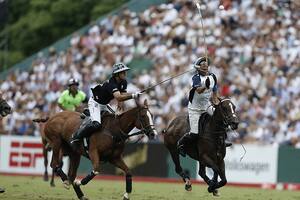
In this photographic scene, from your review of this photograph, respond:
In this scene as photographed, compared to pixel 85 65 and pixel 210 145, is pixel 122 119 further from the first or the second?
pixel 85 65

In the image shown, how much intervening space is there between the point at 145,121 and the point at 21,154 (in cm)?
1329

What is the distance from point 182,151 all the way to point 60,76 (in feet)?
47.0

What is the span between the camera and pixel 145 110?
703 inches

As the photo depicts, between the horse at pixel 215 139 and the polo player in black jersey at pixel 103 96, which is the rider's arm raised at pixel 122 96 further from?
the horse at pixel 215 139

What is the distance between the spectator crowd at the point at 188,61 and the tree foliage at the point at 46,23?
398 inches

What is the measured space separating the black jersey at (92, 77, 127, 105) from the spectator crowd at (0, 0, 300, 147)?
34.6 ft

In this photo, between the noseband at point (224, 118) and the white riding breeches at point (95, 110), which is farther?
the noseband at point (224, 118)

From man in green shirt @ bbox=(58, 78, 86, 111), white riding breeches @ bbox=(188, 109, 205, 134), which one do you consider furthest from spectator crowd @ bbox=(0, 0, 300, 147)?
white riding breeches @ bbox=(188, 109, 205, 134)

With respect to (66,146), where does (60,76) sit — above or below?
above

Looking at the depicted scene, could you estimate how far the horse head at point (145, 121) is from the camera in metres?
17.7

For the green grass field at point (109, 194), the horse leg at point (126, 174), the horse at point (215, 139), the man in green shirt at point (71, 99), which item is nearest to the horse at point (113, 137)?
the horse leg at point (126, 174)

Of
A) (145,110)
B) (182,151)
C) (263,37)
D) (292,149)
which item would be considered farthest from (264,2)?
(145,110)

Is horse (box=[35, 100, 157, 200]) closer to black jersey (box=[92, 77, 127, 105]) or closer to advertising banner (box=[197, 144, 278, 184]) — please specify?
black jersey (box=[92, 77, 127, 105])

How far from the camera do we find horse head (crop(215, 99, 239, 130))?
18.4 metres
